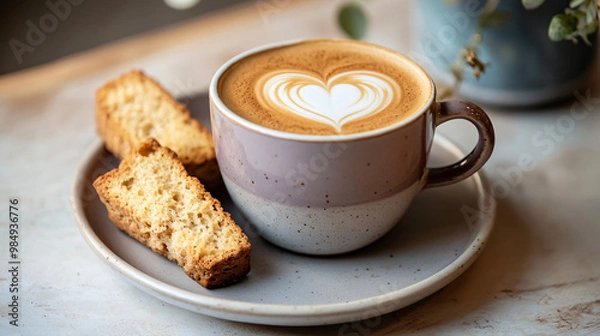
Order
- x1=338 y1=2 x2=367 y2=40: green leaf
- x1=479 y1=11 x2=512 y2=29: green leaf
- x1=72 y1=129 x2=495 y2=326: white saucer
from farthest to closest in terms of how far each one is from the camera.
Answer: x1=338 y1=2 x2=367 y2=40: green leaf < x1=479 y1=11 x2=512 y2=29: green leaf < x1=72 y1=129 x2=495 y2=326: white saucer

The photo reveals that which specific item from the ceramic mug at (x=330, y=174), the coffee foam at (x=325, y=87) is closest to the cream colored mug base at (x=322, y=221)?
the ceramic mug at (x=330, y=174)

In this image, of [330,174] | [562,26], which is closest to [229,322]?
[330,174]

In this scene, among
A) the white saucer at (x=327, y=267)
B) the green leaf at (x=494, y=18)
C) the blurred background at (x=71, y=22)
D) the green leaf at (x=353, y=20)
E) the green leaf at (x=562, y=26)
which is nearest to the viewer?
the white saucer at (x=327, y=267)

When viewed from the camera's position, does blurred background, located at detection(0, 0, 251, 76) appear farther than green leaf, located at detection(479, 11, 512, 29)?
Yes

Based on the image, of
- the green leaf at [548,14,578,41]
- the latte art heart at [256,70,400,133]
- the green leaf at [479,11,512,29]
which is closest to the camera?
the latte art heart at [256,70,400,133]

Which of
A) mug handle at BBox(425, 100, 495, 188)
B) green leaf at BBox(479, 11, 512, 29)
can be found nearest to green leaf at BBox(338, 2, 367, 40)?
green leaf at BBox(479, 11, 512, 29)

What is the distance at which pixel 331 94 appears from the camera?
3.64ft

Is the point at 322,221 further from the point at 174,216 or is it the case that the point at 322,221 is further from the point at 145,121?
the point at 145,121

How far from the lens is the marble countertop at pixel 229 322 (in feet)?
3.41

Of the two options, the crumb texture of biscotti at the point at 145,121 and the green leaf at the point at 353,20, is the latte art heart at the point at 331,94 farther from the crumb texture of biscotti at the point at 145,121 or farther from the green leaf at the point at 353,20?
the green leaf at the point at 353,20

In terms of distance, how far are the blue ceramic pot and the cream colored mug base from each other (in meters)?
0.52

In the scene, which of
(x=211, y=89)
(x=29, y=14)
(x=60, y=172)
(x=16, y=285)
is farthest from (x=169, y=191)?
(x=29, y=14)

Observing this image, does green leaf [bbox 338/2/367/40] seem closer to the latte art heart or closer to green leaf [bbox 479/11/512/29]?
green leaf [bbox 479/11/512/29]

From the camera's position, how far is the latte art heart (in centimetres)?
106
